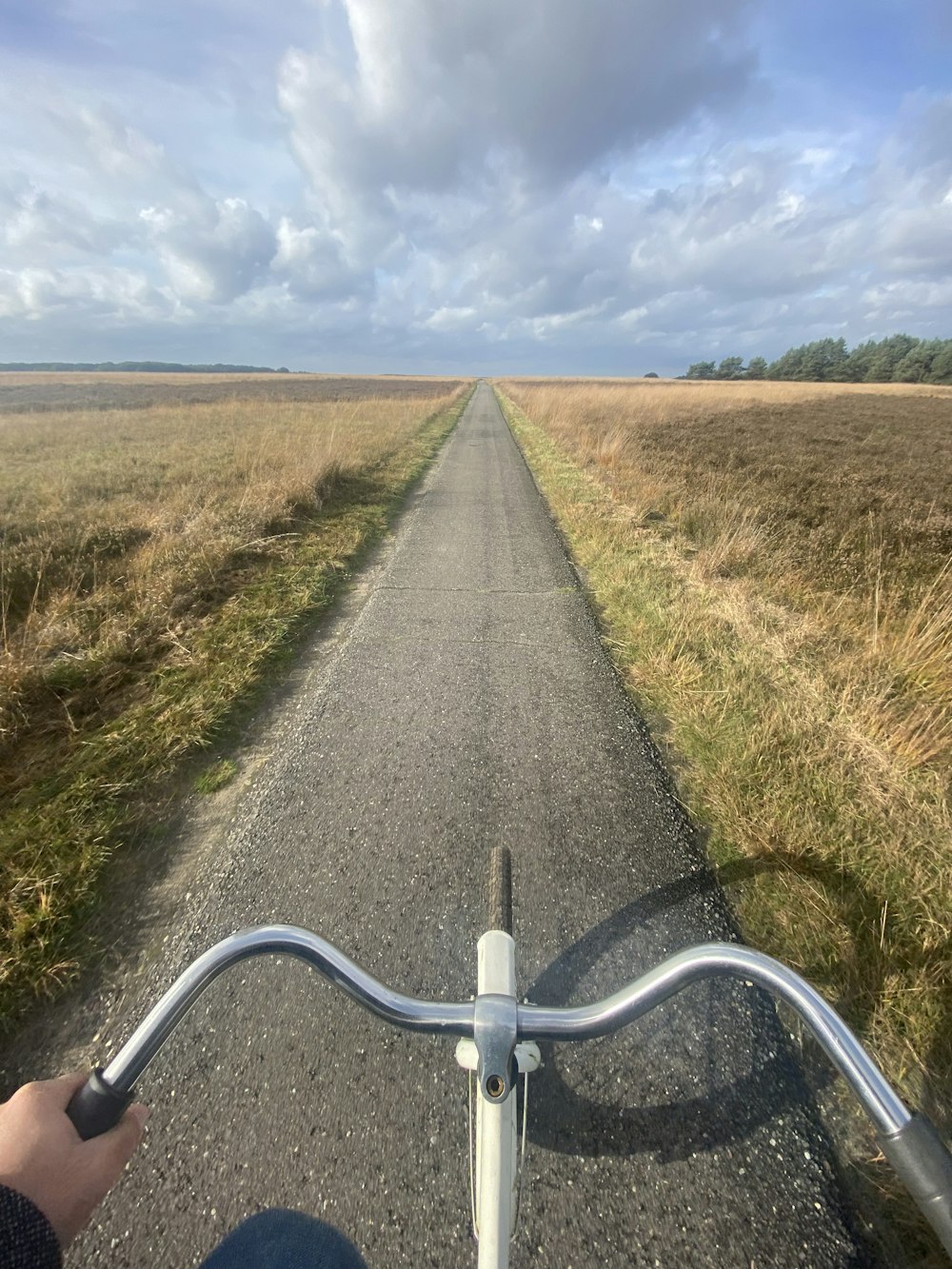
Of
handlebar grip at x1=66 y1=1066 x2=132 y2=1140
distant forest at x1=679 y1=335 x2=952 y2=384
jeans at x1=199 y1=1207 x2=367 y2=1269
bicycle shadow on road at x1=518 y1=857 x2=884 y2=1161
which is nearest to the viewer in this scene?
handlebar grip at x1=66 y1=1066 x2=132 y2=1140

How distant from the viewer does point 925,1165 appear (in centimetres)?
83

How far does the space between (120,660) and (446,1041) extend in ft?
Answer: 11.9

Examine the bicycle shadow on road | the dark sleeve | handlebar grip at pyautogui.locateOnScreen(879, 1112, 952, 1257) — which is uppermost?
handlebar grip at pyautogui.locateOnScreen(879, 1112, 952, 1257)

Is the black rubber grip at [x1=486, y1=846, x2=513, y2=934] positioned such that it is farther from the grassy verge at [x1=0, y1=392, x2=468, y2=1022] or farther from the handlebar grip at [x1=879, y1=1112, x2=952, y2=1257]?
the grassy verge at [x1=0, y1=392, x2=468, y2=1022]

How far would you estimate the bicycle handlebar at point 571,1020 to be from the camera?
84 cm

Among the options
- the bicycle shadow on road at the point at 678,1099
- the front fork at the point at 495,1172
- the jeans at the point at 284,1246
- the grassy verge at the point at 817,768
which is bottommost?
the jeans at the point at 284,1246

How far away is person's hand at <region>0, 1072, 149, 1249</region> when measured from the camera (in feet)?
2.93

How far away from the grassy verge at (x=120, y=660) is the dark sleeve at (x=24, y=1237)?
141cm

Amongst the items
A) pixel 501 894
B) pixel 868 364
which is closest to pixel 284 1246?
pixel 501 894

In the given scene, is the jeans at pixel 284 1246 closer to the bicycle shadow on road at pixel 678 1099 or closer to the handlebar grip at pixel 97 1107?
the bicycle shadow on road at pixel 678 1099

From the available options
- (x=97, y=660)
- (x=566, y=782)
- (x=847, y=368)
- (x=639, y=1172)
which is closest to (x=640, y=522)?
(x=566, y=782)

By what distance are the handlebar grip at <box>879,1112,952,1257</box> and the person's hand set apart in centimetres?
131

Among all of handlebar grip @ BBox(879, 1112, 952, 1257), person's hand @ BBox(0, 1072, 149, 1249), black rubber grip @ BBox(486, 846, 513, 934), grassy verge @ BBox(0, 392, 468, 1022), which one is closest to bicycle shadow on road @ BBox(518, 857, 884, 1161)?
black rubber grip @ BBox(486, 846, 513, 934)

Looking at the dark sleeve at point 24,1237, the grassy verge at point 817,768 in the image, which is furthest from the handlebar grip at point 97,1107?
the grassy verge at point 817,768
